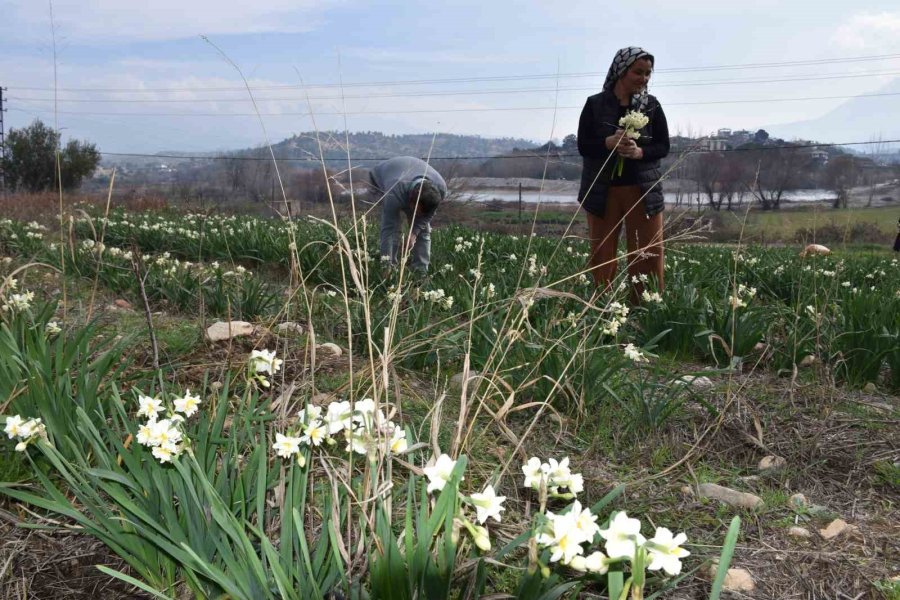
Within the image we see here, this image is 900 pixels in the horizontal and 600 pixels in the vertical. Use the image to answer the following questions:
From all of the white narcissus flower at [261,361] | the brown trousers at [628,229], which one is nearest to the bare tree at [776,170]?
the brown trousers at [628,229]

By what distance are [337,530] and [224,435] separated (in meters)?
0.83

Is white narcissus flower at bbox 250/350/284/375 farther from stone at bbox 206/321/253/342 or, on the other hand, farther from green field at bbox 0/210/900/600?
stone at bbox 206/321/253/342

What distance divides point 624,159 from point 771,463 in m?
2.33

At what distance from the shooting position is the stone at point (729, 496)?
6.51 feet

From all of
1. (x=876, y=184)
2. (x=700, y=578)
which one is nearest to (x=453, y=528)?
(x=700, y=578)

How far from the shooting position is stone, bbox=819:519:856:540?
1.86 metres

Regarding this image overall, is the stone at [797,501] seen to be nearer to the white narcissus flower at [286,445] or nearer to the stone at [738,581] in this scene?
the stone at [738,581]

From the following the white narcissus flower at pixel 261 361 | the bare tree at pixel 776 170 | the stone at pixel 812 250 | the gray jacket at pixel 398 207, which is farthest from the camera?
the bare tree at pixel 776 170

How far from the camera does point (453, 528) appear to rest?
3.90ft

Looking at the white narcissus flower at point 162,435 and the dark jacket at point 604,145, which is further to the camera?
the dark jacket at point 604,145

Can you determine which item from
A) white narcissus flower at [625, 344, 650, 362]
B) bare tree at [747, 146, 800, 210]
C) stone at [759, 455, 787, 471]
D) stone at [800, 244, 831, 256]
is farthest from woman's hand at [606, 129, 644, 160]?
bare tree at [747, 146, 800, 210]

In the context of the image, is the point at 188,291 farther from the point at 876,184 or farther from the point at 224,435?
the point at 876,184

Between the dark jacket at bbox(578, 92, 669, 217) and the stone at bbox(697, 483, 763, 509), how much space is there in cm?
239

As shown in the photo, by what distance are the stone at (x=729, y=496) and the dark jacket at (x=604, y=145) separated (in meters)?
2.39
